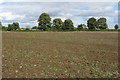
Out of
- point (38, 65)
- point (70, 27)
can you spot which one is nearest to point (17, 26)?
point (70, 27)

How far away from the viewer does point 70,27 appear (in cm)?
8525

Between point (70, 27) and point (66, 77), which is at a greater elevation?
Answer: point (70, 27)

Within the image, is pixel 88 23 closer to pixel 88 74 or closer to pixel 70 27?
pixel 70 27

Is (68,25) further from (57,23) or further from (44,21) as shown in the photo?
(44,21)

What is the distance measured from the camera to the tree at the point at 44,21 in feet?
257

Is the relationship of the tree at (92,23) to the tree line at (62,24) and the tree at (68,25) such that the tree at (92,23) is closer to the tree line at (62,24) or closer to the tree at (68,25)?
the tree line at (62,24)

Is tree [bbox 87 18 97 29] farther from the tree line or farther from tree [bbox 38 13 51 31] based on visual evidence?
tree [bbox 38 13 51 31]

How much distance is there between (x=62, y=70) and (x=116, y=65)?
3.10 metres

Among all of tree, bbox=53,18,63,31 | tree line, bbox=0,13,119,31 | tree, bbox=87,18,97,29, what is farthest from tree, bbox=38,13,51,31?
tree, bbox=87,18,97,29

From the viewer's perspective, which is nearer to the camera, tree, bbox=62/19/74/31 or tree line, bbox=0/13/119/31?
tree line, bbox=0/13/119/31

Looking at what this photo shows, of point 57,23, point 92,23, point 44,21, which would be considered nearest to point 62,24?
point 57,23

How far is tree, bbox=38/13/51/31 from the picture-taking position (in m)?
78.3

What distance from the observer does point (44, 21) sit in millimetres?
79812

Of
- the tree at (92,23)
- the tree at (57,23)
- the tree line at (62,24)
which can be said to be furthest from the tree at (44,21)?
the tree at (92,23)
